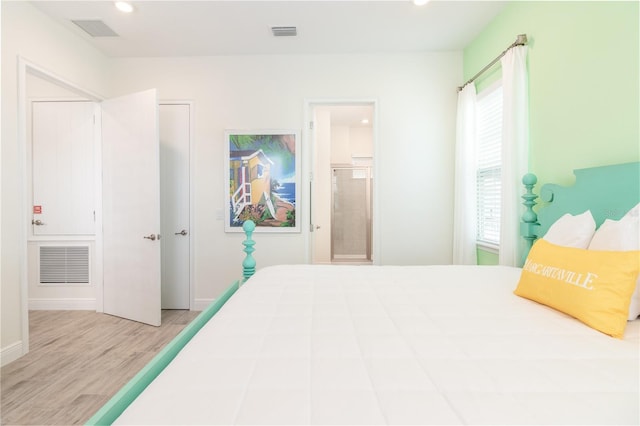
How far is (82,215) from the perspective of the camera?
3.42m

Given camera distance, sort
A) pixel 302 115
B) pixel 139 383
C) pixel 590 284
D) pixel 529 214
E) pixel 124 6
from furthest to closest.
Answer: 1. pixel 302 115
2. pixel 124 6
3. pixel 529 214
4. pixel 590 284
5. pixel 139 383

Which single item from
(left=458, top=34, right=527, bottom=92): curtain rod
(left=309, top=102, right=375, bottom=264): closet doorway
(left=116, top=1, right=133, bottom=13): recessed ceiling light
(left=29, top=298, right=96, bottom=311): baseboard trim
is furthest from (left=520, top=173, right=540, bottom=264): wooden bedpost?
(left=29, top=298, right=96, bottom=311): baseboard trim

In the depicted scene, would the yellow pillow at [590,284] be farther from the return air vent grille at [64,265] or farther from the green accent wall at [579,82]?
the return air vent grille at [64,265]

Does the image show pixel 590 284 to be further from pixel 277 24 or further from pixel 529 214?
pixel 277 24

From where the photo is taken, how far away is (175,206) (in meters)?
3.39

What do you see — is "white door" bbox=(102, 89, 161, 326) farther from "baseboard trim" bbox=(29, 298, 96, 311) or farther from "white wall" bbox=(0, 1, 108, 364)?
"white wall" bbox=(0, 1, 108, 364)

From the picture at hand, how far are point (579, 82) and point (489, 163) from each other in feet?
3.34

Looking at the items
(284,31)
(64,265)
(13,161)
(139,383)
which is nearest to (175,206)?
(13,161)

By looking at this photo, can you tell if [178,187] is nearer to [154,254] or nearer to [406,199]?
[154,254]

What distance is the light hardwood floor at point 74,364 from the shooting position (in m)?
1.76

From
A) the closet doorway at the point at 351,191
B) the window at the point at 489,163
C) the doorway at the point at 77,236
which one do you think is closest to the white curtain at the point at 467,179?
the window at the point at 489,163

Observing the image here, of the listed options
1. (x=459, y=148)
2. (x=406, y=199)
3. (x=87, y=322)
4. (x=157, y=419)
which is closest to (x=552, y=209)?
(x=459, y=148)

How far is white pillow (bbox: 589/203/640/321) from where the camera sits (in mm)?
1090

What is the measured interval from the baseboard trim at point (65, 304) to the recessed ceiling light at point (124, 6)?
299cm
